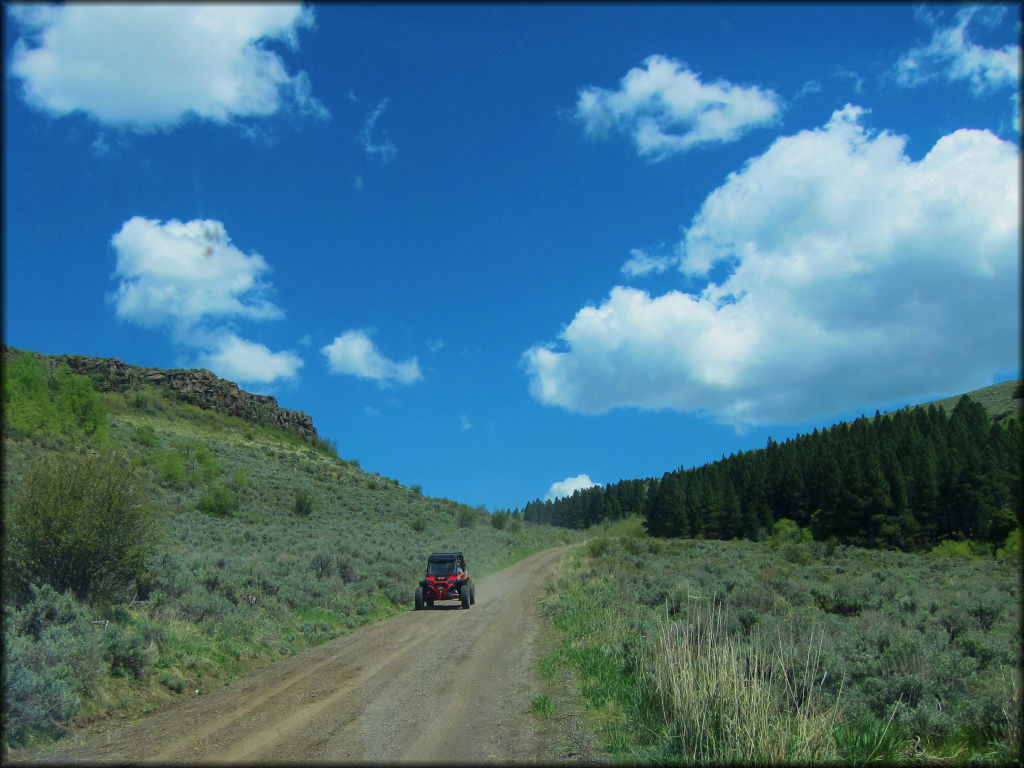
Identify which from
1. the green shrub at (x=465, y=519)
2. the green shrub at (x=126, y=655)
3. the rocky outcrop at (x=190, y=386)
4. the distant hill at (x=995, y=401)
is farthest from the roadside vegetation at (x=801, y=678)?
the distant hill at (x=995, y=401)

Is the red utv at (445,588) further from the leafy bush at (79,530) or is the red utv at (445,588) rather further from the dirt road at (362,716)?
the leafy bush at (79,530)

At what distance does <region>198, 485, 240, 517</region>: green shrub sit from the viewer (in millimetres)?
35406

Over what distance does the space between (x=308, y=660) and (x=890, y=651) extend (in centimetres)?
1132

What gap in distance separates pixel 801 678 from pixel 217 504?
34821 mm

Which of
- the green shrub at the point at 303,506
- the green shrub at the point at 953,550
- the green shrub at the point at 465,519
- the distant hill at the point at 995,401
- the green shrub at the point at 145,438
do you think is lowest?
the green shrub at the point at 953,550

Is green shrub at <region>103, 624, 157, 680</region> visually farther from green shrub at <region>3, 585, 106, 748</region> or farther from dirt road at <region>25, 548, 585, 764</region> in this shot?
dirt road at <region>25, 548, 585, 764</region>

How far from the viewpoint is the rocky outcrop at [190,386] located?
80375 mm

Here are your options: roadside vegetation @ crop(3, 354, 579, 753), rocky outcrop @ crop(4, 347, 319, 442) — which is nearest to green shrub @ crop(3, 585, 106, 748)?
roadside vegetation @ crop(3, 354, 579, 753)

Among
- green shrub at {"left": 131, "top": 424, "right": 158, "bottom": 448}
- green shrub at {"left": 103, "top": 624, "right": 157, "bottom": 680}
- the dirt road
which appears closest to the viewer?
A: the dirt road

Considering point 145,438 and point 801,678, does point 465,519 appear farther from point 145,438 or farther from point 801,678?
point 801,678

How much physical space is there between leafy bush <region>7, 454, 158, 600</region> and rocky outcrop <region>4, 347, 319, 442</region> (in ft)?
245

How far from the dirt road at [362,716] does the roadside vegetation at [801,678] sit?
89 cm

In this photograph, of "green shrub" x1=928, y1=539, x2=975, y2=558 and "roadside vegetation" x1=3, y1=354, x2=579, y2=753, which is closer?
"roadside vegetation" x1=3, y1=354, x2=579, y2=753

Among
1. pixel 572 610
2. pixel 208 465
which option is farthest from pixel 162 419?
pixel 572 610
